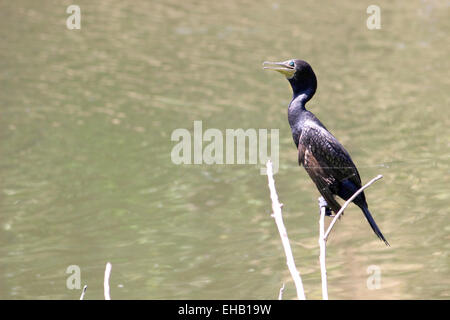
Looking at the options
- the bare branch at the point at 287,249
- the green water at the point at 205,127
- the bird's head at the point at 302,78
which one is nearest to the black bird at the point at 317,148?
the bird's head at the point at 302,78

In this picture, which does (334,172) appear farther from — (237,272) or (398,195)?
(398,195)

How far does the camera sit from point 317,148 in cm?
416

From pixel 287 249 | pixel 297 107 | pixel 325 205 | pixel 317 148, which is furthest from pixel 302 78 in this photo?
pixel 287 249

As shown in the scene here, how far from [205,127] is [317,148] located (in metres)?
7.07

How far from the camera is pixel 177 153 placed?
35.1ft

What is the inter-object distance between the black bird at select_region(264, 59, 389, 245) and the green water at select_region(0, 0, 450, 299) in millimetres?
3272

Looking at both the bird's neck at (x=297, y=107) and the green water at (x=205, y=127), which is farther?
the green water at (x=205, y=127)

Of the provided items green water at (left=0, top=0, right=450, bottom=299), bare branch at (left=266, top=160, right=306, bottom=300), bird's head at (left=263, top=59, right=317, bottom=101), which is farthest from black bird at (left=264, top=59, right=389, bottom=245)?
green water at (left=0, top=0, right=450, bottom=299)

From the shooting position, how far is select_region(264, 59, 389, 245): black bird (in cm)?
397

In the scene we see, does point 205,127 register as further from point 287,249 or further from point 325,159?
point 287,249

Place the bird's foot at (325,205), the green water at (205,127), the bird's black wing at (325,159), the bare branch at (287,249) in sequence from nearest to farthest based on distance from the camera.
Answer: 1. the bare branch at (287,249)
2. the bird's black wing at (325,159)
3. the bird's foot at (325,205)
4. the green water at (205,127)

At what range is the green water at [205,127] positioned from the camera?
7.82m

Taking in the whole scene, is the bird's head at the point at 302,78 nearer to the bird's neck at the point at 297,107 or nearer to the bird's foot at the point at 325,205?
the bird's neck at the point at 297,107

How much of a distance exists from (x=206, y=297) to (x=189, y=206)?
2.05m
